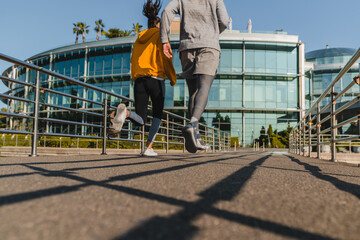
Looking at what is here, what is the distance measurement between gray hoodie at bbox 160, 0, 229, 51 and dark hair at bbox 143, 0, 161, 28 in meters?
0.79

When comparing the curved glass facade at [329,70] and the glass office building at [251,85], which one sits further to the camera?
the curved glass facade at [329,70]

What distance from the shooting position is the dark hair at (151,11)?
3942mm

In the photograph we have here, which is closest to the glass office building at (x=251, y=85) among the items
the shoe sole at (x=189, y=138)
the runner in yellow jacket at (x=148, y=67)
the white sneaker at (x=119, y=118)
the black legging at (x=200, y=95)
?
the runner in yellow jacket at (x=148, y=67)

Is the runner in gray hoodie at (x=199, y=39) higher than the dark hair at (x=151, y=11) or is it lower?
lower

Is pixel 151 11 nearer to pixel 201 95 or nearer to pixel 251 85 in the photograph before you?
pixel 201 95

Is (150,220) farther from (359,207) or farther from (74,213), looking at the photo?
(359,207)

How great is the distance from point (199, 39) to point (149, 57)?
898 mm

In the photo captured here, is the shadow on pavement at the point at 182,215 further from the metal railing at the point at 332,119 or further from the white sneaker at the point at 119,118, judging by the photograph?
the metal railing at the point at 332,119

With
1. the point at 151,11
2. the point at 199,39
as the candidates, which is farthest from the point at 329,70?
the point at 199,39

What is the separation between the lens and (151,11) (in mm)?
3949

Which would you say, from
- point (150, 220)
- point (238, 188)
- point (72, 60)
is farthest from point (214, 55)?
point (72, 60)

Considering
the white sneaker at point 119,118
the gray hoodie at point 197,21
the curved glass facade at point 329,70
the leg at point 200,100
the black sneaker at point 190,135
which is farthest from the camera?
the curved glass facade at point 329,70

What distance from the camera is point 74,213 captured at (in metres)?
0.95

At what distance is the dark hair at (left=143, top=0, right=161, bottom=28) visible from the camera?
12.9 ft
